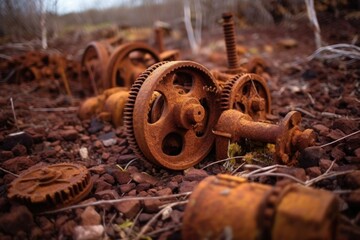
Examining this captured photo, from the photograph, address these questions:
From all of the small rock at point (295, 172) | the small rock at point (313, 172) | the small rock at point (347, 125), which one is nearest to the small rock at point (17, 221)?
the small rock at point (295, 172)

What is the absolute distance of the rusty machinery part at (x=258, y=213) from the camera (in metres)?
1.22

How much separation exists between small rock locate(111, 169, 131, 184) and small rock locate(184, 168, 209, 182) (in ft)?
1.55

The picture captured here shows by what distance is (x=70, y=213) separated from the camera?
6.51 feet

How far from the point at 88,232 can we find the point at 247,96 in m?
1.95

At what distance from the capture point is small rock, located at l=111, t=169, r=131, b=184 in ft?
7.81

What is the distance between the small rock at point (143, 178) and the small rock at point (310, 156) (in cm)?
114

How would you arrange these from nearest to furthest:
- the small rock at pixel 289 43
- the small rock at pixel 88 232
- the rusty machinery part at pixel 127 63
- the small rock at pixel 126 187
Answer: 1. the small rock at pixel 88 232
2. the small rock at pixel 126 187
3. the rusty machinery part at pixel 127 63
4. the small rock at pixel 289 43

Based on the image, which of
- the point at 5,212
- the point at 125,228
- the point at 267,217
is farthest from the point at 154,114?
the point at 267,217

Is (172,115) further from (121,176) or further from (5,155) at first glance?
(5,155)

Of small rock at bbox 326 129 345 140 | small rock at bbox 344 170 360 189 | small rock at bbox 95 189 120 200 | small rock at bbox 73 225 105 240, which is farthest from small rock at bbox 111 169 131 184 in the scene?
small rock at bbox 326 129 345 140

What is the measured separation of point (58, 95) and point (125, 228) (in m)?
4.08

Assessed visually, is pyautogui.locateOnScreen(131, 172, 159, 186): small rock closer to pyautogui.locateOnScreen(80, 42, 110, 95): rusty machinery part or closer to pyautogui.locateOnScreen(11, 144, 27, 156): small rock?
pyautogui.locateOnScreen(11, 144, 27, 156): small rock

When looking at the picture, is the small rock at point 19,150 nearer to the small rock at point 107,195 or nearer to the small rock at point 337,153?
the small rock at point 107,195

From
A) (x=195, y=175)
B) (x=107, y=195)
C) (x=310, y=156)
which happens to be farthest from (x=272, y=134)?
(x=107, y=195)
